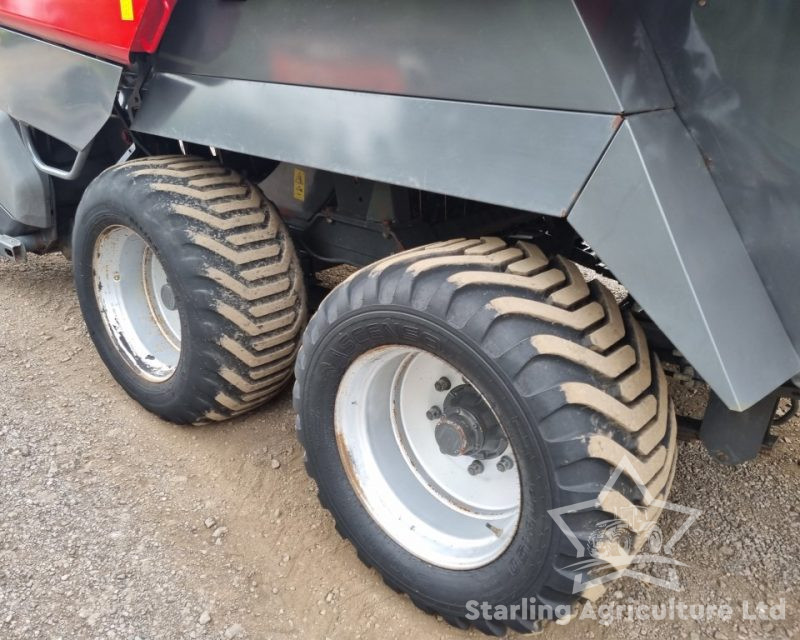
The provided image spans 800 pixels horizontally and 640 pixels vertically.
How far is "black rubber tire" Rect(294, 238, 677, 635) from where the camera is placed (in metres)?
1.57

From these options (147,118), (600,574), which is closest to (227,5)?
(147,118)

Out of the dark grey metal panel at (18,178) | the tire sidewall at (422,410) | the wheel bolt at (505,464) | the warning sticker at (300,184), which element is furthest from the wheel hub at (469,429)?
the dark grey metal panel at (18,178)

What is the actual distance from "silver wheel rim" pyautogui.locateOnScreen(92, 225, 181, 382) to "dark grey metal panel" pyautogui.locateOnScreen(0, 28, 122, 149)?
45 cm

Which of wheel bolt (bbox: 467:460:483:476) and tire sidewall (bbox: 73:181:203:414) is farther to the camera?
tire sidewall (bbox: 73:181:203:414)

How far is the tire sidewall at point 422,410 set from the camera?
5.36ft

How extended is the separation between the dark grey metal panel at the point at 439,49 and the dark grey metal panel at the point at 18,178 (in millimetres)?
1585

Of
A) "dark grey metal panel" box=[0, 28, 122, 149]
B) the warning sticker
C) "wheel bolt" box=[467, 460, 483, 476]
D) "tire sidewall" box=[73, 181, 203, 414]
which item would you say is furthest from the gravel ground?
"dark grey metal panel" box=[0, 28, 122, 149]

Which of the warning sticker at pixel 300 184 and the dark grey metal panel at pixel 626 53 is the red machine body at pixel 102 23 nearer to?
the warning sticker at pixel 300 184

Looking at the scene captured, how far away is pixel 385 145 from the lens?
5.87ft

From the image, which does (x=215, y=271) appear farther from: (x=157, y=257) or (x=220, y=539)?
(x=220, y=539)

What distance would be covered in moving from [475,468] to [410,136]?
0.96m

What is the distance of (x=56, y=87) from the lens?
2.72m

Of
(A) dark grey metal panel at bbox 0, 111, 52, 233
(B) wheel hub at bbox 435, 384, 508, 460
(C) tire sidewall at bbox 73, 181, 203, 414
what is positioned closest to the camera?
(B) wheel hub at bbox 435, 384, 508, 460

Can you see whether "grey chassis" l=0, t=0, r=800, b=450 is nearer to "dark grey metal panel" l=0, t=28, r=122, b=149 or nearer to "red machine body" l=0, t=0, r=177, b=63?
"red machine body" l=0, t=0, r=177, b=63
